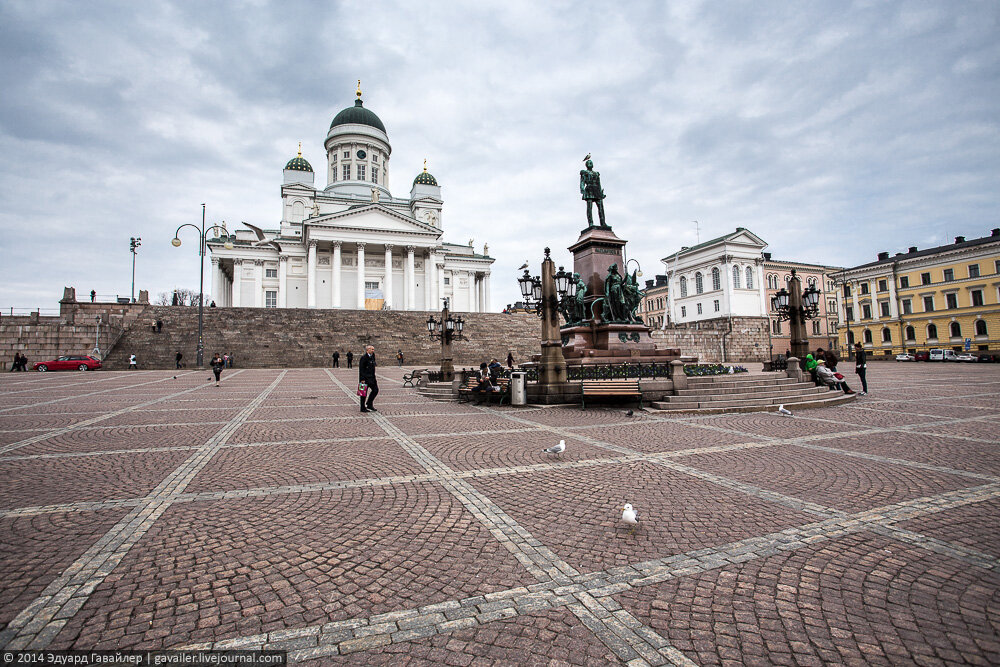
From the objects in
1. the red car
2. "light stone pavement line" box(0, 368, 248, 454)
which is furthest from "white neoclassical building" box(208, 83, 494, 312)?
"light stone pavement line" box(0, 368, 248, 454)

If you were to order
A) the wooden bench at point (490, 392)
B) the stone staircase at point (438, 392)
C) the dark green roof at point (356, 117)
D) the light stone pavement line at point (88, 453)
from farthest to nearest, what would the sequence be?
the dark green roof at point (356, 117), the stone staircase at point (438, 392), the wooden bench at point (490, 392), the light stone pavement line at point (88, 453)

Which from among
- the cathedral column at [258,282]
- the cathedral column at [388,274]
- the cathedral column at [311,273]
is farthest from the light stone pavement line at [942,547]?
the cathedral column at [258,282]

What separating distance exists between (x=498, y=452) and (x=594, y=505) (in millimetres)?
2628

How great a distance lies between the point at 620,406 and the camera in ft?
40.3

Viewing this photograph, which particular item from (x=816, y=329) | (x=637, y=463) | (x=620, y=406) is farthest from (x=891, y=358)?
(x=637, y=463)

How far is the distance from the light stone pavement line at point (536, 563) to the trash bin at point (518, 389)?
6728 mm

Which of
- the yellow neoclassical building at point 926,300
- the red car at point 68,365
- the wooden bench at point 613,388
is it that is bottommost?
the wooden bench at point 613,388

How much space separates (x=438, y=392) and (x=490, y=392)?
314 centimetres

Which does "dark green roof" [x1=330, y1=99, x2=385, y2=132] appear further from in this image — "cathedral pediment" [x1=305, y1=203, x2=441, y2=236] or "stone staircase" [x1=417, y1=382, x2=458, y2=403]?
"stone staircase" [x1=417, y1=382, x2=458, y2=403]

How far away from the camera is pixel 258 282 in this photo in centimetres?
6831

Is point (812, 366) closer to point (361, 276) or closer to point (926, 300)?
point (926, 300)

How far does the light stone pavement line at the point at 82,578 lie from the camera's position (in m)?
2.57

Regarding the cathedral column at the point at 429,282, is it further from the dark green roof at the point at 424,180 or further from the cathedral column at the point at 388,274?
the dark green roof at the point at 424,180

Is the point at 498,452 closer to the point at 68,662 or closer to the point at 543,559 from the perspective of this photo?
the point at 543,559
